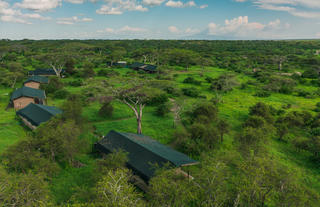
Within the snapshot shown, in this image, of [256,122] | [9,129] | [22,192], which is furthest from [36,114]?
[256,122]

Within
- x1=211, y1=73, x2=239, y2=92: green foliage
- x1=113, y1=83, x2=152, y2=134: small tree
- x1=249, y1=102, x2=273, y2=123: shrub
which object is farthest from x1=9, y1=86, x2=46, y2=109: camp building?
x1=211, y1=73, x2=239, y2=92: green foliage

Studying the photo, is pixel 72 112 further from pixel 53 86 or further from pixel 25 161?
pixel 53 86

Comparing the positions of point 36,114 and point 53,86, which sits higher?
point 53,86

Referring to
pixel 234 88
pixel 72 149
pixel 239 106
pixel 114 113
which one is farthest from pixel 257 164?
pixel 234 88

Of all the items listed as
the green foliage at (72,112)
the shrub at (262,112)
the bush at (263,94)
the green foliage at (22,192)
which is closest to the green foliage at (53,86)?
the green foliage at (72,112)

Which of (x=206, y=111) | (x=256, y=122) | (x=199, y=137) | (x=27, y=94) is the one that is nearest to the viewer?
(x=199, y=137)

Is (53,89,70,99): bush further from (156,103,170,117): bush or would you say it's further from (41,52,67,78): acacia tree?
(41,52,67,78): acacia tree
